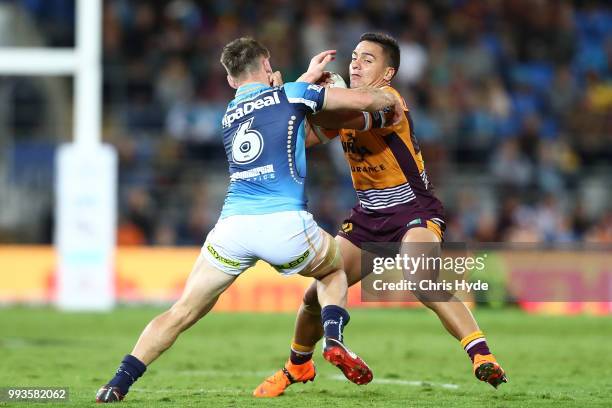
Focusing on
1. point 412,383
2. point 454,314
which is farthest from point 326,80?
point 412,383

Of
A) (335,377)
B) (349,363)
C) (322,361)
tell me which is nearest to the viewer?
(349,363)

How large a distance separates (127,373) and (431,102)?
13.4 metres

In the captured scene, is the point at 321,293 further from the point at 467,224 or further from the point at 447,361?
the point at 467,224

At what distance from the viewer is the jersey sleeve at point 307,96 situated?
752 cm

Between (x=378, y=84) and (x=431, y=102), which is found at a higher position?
(x=431, y=102)

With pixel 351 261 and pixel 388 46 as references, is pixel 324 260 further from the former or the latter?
pixel 388 46

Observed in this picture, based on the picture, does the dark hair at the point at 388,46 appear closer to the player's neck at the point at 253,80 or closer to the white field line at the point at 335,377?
the player's neck at the point at 253,80

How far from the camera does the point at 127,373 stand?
7500mm

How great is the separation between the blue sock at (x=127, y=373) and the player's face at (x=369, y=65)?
2433mm

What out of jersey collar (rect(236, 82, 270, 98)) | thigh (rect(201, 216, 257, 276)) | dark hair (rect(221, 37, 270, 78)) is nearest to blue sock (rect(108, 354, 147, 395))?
thigh (rect(201, 216, 257, 276))

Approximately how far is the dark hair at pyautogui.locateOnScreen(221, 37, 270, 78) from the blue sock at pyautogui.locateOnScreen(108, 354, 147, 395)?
1904mm

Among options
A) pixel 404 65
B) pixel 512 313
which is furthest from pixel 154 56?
pixel 512 313

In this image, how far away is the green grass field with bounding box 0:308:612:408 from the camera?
817cm

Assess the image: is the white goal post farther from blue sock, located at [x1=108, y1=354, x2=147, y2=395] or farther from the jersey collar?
blue sock, located at [x1=108, y1=354, x2=147, y2=395]
